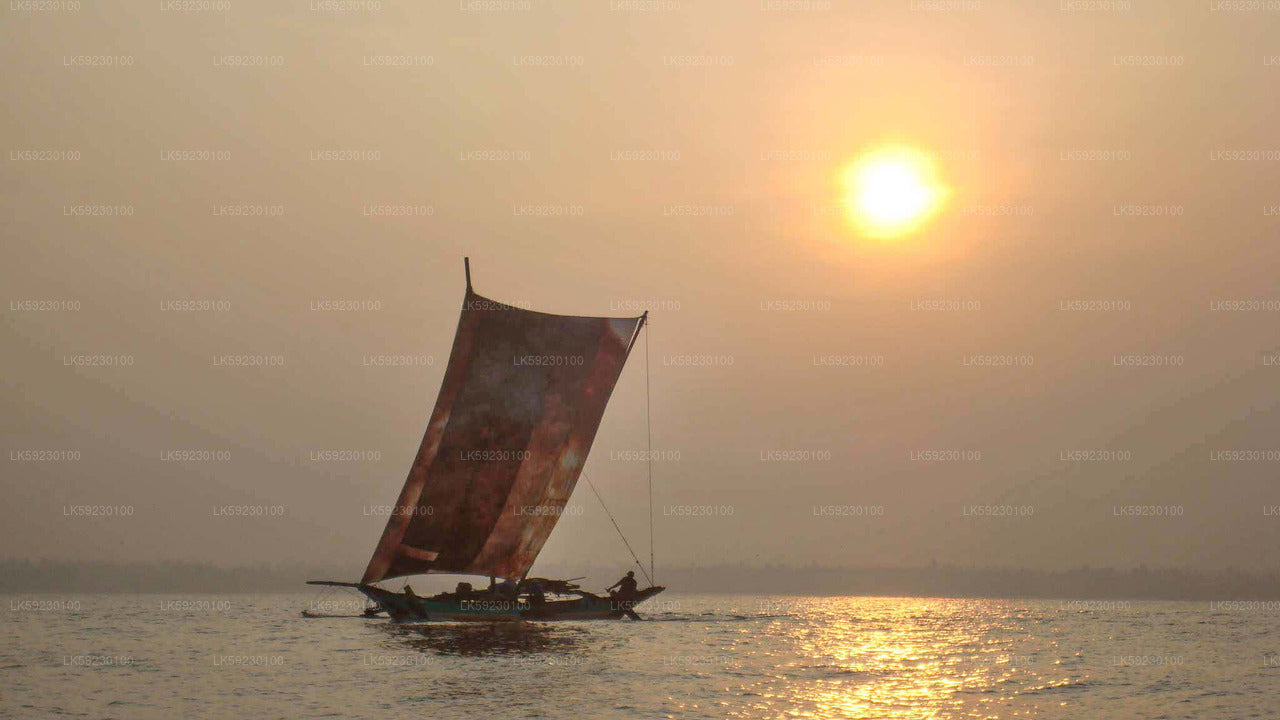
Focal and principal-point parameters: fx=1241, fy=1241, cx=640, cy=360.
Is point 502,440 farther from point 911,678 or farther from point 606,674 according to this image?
point 911,678

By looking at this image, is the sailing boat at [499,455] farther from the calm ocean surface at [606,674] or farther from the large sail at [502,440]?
the calm ocean surface at [606,674]

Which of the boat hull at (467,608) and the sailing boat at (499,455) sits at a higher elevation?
the sailing boat at (499,455)

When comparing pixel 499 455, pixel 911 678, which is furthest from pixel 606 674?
pixel 499 455

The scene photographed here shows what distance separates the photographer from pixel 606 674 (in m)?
45.0

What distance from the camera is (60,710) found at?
1401 inches

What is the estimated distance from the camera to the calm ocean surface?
3691 cm

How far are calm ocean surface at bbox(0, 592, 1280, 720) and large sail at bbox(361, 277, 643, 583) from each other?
4.45 meters

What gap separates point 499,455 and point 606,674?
1470 cm

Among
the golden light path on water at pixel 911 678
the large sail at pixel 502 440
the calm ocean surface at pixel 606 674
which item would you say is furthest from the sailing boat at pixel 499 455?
the golden light path on water at pixel 911 678

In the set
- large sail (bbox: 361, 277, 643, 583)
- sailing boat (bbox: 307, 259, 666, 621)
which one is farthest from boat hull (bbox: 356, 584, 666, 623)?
large sail (bbox: 361, 277, 643, 583)

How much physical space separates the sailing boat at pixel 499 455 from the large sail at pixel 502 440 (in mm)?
46

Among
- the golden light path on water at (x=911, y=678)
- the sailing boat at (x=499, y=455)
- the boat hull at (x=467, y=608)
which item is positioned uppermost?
the sailing boat at (x=499, y=455)

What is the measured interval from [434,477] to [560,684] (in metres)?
16.8

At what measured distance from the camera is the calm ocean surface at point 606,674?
3691 cm
